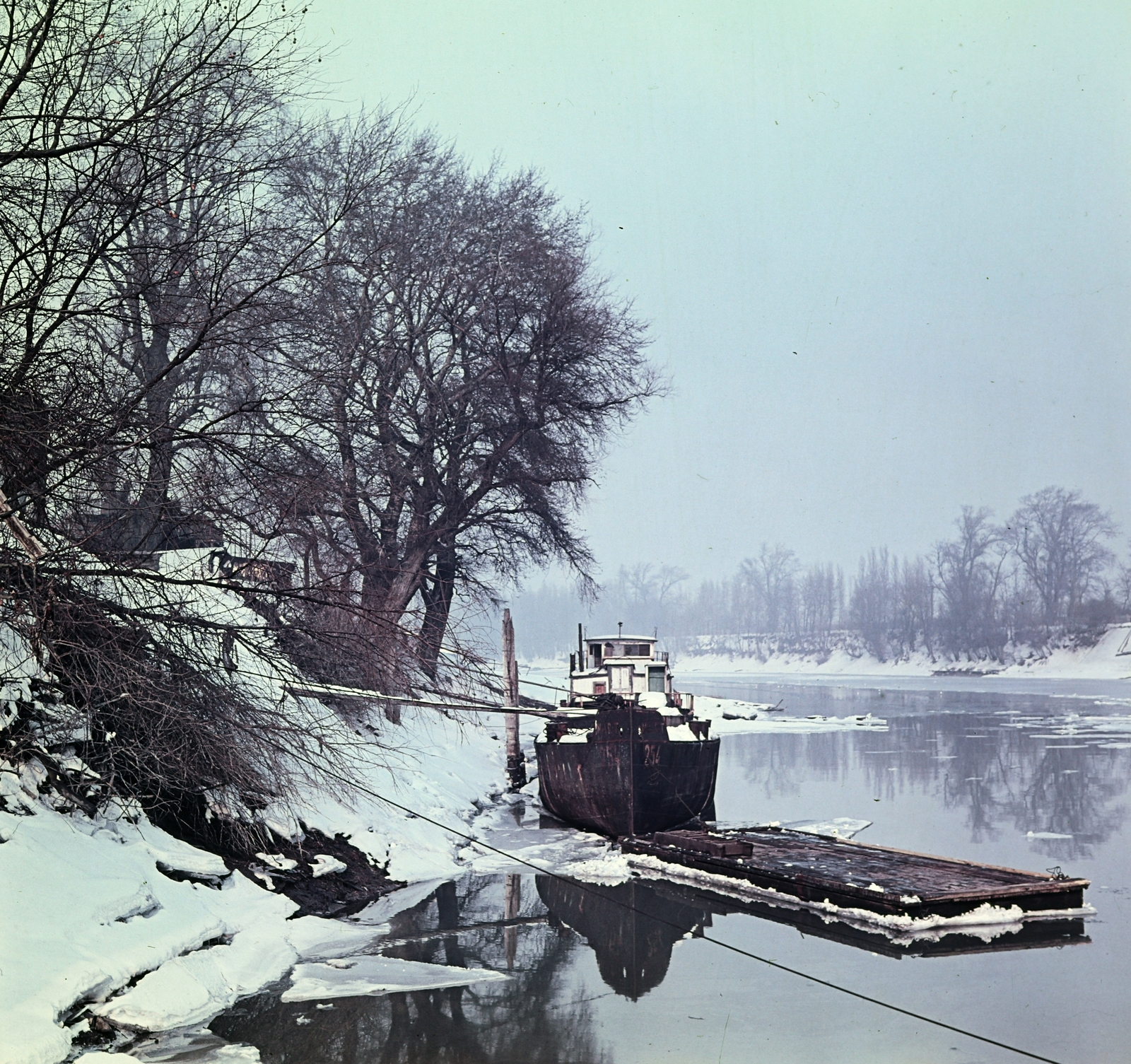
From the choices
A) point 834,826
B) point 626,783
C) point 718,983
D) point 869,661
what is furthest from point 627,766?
point 869,661

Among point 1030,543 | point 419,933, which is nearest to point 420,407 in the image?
point 419,933

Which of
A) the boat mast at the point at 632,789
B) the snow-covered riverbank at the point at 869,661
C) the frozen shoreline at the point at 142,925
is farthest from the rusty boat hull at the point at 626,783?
the snow-covered riverbank at the point at 869,661

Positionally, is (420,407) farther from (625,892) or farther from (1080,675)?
(1080,675)

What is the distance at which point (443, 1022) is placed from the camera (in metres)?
8.30

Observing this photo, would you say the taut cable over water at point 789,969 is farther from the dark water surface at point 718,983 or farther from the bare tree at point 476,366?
the bare tree at point 476,366

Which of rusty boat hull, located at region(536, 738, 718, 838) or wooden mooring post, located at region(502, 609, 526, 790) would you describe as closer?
rusty boat hull, located at region(536, 738, 718, 838)

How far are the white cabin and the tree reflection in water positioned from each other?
40.4 ft

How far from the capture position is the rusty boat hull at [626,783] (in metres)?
18.1

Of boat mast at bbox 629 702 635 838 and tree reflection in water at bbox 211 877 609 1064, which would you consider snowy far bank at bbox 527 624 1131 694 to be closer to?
boat mast at bbox 629 702 635 838

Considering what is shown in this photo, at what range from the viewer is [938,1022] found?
8406 millimetres

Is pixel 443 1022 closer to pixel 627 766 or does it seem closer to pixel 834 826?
pixel 627 766

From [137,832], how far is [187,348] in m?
4.22

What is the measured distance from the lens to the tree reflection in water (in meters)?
7.63

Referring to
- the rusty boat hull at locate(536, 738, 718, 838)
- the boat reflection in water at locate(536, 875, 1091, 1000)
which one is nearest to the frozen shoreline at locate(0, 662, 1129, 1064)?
the boat reflection in water at locate(536, 875, 1091, 1000)
